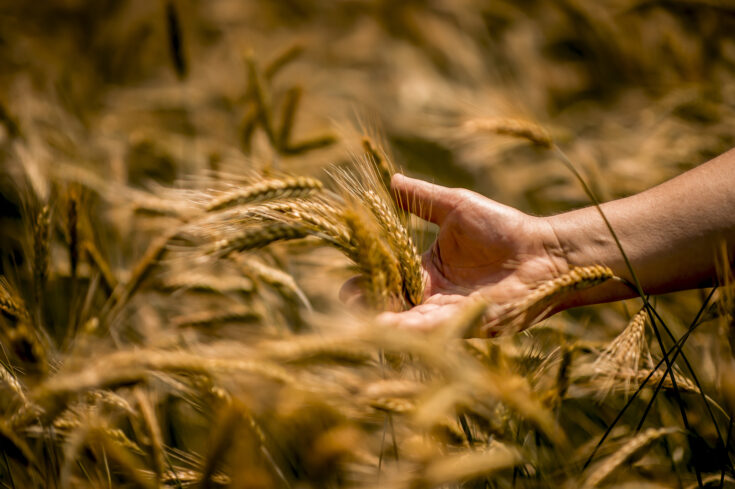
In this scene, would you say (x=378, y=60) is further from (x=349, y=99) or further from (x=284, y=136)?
(x=284, y=136)

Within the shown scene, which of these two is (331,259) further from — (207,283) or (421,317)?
(421,317)

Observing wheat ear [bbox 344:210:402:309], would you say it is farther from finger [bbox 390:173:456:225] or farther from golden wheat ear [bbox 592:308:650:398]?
golden wheat ear [bbox 592:308:650:398]

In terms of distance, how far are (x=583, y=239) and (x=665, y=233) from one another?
0.55 feet

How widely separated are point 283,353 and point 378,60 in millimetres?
2789

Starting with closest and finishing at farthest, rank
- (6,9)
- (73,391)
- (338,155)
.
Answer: (73,391) → (338,155) → (6,9)

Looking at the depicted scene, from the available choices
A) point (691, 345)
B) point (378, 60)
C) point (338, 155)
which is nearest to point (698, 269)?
point (691, 345)

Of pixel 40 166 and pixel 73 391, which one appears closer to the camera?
pixel 73 391

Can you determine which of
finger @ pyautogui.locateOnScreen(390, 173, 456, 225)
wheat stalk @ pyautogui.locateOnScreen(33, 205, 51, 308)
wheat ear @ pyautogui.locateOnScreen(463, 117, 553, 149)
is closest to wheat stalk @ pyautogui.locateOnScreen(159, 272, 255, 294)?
wheat stalk @ pyautogui.locateOnScreen(33, 205, 51, 308)

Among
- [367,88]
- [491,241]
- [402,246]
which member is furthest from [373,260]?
[367,88]

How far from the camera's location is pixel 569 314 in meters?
1.62

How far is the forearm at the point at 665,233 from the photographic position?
3.28ft

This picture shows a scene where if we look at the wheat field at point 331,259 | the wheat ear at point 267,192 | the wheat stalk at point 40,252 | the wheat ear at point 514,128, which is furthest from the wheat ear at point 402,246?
the wheat stalk at point 40,252

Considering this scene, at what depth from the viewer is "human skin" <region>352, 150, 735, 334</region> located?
1.01m

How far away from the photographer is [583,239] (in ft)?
3.75
